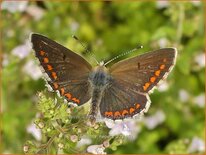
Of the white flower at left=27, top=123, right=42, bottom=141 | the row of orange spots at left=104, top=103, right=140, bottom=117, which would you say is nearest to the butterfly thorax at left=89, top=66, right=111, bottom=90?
the row of orange spots at left=104, top=103, right=140, bottom=117

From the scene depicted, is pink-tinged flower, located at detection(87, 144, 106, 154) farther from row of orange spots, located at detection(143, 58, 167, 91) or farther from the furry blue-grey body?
row of orange spots, located at detection(143, 58, 167, 91)

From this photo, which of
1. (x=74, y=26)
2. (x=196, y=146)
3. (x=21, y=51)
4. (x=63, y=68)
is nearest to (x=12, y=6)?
(x=21, y=51)

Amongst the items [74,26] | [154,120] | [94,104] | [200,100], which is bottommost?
[94,104]

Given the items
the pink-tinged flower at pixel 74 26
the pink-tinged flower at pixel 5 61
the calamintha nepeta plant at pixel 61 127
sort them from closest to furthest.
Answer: the calamintha nepeta plant at pixel 61 127 → the pink-tinged flower at pixel 5 61 → the pink-tinged flower at pixel 74 26

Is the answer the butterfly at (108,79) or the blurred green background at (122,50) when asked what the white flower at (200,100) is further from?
the butterfly at (108,79)

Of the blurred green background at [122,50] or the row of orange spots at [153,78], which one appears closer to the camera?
the row of orange spots at [153,78]

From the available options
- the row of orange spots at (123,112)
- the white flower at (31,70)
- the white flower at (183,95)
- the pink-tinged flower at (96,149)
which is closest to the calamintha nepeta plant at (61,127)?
the pink-tinged flower at (96,149)

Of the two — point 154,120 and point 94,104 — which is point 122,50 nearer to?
point 154,120
